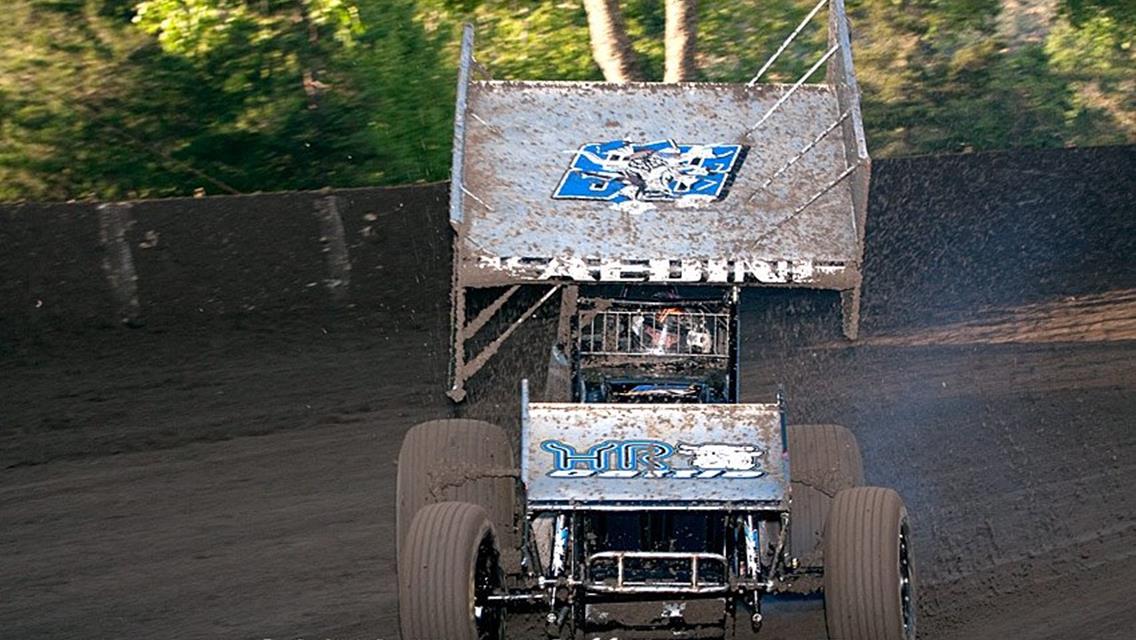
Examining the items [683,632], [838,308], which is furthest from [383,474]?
[838,308]

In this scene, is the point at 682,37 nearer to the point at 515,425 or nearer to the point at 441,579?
the point at 515,425

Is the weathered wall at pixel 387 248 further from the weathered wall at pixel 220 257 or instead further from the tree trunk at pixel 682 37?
the tree trunk at pixel 682 37

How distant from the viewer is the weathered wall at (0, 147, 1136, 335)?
11.5 m

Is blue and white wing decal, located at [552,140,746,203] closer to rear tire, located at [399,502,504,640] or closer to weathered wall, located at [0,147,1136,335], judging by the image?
rear tire, located at [399,502,504,640]

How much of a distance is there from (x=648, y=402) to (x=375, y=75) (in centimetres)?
764

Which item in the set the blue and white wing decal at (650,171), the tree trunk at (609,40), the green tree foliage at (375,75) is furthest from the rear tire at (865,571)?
the tree trunk at (609,40)

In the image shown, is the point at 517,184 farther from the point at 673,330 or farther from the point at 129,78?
the point at 129,78

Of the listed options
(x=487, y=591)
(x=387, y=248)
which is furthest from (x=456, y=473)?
(x=387, y=248)

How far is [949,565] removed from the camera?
9.38 m

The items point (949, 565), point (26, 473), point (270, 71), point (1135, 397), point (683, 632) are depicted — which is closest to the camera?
point (683, 632)

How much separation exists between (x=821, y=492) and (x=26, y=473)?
15.2 feet

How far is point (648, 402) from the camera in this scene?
8.26 meters

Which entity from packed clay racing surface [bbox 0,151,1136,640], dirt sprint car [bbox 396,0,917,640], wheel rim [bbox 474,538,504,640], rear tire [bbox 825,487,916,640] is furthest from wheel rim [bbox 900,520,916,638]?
wheel rim [bbox 474,538,504,640]

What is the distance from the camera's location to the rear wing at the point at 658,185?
26.2 ft
